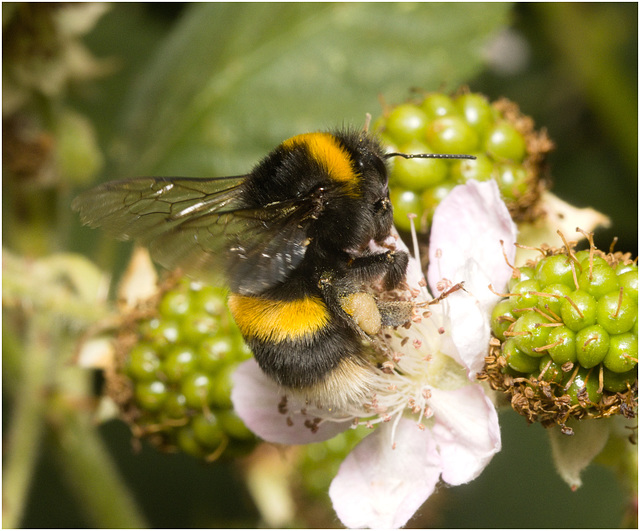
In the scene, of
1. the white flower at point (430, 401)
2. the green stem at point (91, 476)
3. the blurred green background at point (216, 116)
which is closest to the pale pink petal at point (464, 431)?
the white flower at point (430, 401)

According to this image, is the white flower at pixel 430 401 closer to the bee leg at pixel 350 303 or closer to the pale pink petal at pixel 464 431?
the pale pink petal at pixel 464 431

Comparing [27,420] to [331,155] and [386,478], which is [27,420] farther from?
[331,155]

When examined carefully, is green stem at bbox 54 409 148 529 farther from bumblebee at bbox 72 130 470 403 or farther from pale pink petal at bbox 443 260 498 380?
pale pink petal at bbox 443 260 498 380

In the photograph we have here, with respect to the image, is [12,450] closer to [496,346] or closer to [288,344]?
[288,344]

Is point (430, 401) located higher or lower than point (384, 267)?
lower

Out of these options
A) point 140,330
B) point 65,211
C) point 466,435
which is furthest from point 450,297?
point 65,211

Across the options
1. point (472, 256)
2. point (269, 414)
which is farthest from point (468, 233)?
point (269, 414)
